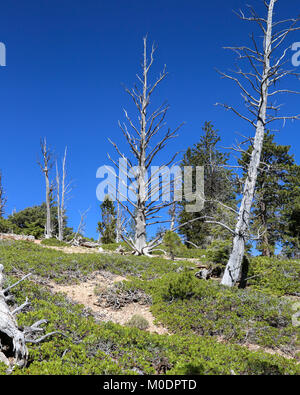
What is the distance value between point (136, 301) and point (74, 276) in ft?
8.01

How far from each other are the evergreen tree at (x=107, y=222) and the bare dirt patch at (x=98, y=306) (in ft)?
46.8

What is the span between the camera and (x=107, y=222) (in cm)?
2395

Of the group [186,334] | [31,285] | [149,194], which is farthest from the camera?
[149,194]

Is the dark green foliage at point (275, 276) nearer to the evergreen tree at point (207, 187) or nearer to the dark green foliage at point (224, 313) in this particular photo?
the dark green foliage at point (224, 313)

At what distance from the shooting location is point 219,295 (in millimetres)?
7980

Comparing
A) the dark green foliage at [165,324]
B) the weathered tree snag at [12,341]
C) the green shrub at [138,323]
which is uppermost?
the weathered tree snag at [12,341]

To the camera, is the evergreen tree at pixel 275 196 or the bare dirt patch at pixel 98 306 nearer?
the bare dirt patch at pixel 98 306

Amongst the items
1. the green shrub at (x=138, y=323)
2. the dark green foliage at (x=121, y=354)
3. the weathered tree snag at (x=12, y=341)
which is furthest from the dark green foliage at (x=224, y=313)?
the weathered tree snag at (x=12, y=341)

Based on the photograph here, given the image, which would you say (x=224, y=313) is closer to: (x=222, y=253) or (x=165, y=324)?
(x=165, y=324)

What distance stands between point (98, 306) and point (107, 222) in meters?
16.3

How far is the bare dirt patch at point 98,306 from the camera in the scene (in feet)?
23.5

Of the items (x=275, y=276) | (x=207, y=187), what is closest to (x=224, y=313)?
(x=275, y=276)
